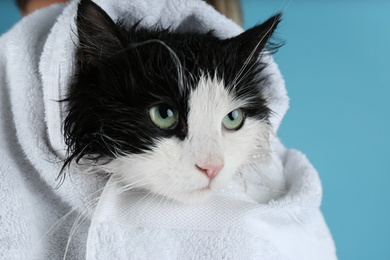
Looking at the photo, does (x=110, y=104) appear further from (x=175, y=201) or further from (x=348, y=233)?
(x=348, y=233)

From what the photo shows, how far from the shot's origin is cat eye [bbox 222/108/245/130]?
626 mm

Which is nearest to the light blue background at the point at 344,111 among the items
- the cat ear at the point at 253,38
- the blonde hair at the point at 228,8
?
the blonde hair at the point at 228,8

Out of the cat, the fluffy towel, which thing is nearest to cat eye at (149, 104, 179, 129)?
the cat

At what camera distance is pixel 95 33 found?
0.57m

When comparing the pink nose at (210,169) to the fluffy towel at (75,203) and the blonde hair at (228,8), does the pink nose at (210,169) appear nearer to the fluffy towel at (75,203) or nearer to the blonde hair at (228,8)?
the fluffy towel at (75,203)

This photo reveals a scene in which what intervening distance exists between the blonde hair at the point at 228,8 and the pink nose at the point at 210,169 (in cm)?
57

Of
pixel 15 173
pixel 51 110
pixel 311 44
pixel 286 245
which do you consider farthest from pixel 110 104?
pixel 311 44

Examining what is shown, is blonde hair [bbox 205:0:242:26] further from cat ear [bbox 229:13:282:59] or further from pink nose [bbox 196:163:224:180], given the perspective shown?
pink nose [bbox 196:163:224:180]

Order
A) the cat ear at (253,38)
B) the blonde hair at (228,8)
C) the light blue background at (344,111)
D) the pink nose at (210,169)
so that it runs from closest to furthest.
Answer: the pink nose at (210,169) → the cat ear at (253,38) → the blonde hair at (228,8) → the light blue background at (344,111)

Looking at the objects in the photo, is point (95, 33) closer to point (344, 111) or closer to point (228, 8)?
point (228, 8)

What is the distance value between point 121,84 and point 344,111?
101 cm

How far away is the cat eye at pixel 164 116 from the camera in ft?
1.87

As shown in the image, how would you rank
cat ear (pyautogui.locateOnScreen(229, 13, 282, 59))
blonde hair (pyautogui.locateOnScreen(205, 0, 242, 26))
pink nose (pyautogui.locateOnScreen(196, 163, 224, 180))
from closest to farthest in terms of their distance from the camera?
pink nose (pyautogui.locateOnScreen(196, 163, 224, 180)), cat ear (pyautogui.locateOnScreen(229, 13, 282, 59)), blonde hair (pyautogui.locateOnScreen(205, 0, 242, 26))

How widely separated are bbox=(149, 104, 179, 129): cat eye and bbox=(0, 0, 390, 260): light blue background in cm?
84
